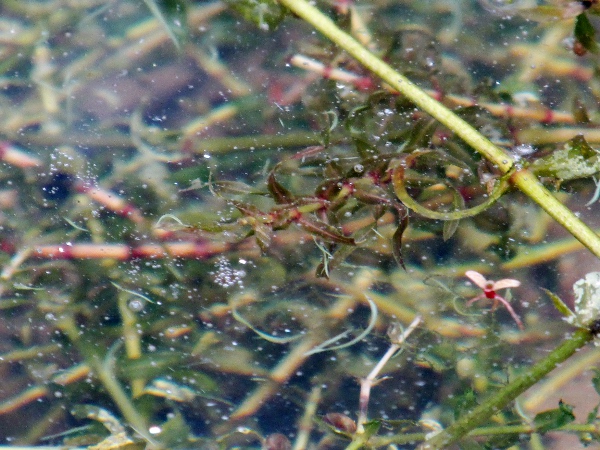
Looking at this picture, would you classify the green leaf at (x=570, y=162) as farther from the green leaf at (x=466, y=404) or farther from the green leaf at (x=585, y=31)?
the green leaf at (x=466, y=404)

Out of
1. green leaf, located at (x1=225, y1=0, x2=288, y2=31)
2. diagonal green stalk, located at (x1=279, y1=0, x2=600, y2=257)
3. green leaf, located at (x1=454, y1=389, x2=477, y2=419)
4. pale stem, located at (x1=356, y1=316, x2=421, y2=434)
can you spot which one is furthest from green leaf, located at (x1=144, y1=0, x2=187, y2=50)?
green leaf, located at (x1=454, y1=389, x2=477, y2=419)

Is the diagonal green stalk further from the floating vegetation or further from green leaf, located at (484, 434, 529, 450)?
green leaf, located at (484, 434, 529, 450)

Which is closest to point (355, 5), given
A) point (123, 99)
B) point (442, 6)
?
point (442, 6)

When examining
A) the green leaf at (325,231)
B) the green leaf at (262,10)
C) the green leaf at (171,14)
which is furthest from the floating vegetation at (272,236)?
the green leaf at (262,10)

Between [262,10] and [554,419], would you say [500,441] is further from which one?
[262,10]

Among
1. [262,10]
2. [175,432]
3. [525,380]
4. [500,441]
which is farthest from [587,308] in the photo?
[175,432]

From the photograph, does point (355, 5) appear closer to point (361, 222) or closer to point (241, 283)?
point (361, 222)
